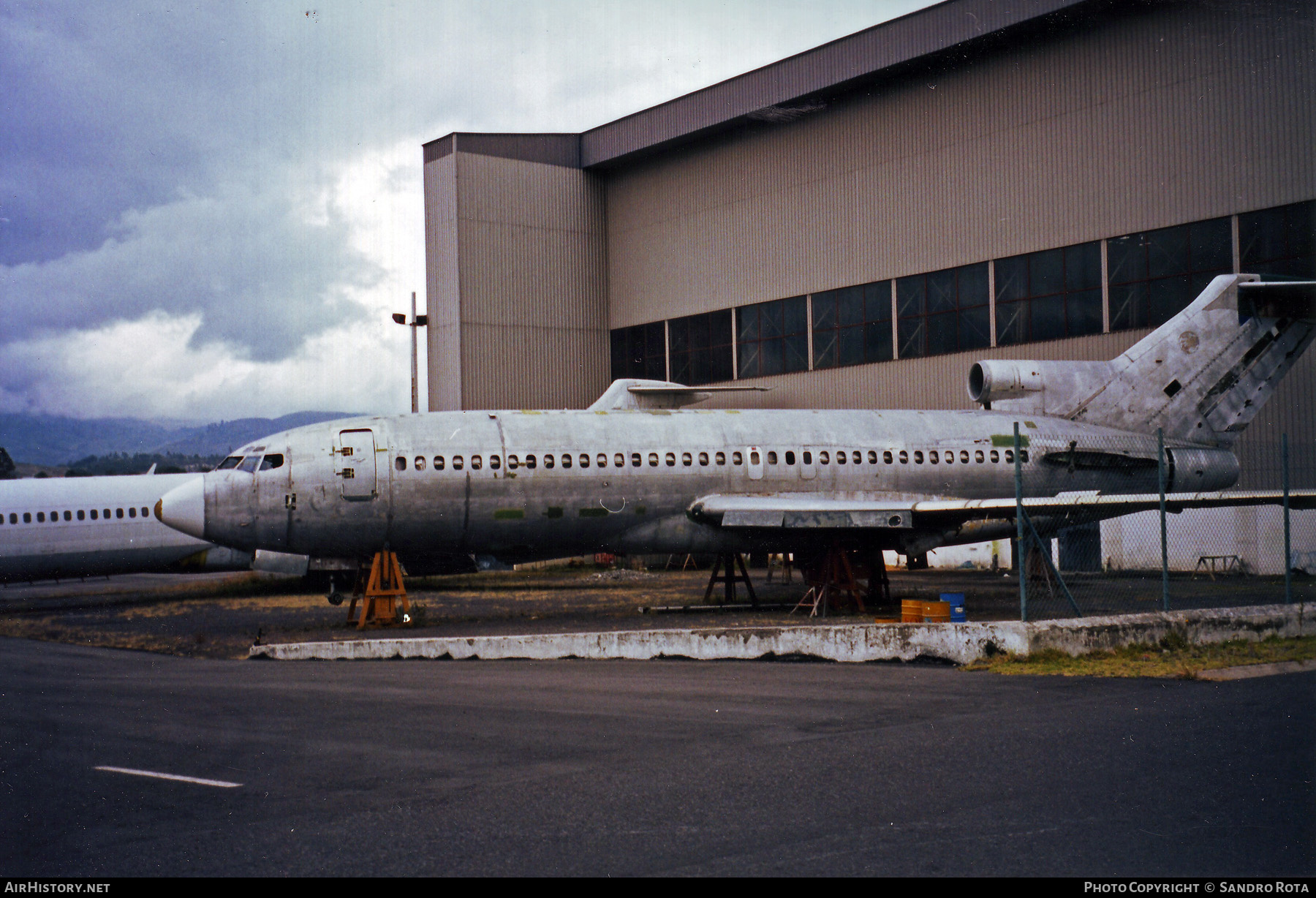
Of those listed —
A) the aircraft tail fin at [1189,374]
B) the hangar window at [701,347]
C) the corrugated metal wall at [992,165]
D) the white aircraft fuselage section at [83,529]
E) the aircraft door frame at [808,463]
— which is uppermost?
the corrugated metal wall at [992,165]

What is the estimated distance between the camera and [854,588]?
1973cm

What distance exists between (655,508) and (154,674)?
962 cm

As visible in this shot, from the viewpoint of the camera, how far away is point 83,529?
27.2 m

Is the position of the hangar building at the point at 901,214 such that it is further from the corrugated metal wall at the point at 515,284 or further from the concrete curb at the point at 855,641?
the concrete curb at the point at 855,641

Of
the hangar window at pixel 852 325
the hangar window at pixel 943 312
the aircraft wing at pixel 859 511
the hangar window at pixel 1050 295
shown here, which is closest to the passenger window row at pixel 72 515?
the aircraft wing at pixel 859 511

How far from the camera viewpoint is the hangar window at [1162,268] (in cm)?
2769

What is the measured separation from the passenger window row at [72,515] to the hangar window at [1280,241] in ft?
98.3

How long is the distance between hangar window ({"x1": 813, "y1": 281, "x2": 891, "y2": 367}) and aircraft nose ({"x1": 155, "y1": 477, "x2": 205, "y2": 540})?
75.4 feet

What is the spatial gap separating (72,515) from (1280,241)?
1259 inches

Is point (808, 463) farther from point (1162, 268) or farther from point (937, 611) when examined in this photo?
point (1162, 268)

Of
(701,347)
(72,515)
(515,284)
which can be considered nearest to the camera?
(72,515)

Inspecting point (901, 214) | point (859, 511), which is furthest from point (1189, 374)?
point (901, 214)

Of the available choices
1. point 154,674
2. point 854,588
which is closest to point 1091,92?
point 854,588

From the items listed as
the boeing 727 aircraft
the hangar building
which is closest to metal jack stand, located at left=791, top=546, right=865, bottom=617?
the boeing 727 aircraft
